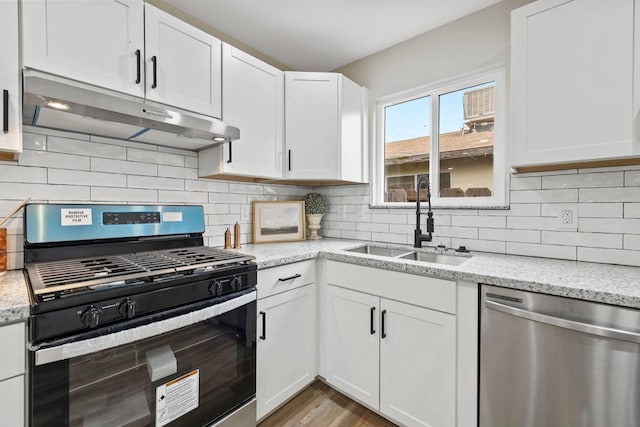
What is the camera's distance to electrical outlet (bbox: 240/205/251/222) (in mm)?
2288

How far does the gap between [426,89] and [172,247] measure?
2.12 m

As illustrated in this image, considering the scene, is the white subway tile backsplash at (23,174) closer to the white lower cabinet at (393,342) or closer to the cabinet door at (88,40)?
the cabinet door at (88,40)

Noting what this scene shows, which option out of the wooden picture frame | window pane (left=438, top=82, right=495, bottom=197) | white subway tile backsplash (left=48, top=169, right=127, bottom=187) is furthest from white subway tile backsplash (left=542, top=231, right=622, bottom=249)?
white subway tile backsplash (left=48, top=169, right=127, bottom=187)

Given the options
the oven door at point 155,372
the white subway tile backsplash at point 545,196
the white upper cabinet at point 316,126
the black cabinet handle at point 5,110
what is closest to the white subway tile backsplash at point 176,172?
the white upper cabinet at point 316,126

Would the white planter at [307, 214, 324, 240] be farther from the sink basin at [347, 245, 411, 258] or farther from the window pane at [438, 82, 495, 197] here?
the window pane at [438, 82, 495, 197]

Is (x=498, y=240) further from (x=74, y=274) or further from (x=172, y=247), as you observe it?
(x=74, y=274)

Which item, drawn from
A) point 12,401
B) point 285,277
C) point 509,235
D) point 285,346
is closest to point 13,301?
point 12,401

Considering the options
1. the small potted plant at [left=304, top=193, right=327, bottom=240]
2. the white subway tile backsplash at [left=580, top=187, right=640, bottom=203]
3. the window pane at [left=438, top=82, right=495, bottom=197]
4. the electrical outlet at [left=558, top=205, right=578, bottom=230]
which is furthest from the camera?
the small potted plant at [left=304, top=193, right=327, bottom=240]

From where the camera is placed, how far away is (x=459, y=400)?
1378 millimetres

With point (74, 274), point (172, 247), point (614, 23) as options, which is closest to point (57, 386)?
point (74, 274)

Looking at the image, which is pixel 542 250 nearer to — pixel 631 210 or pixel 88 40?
pixel 631 210

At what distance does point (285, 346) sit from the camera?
1.75 m

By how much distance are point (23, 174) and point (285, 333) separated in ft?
5.09

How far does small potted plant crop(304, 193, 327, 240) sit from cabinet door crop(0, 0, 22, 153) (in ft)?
5.97
